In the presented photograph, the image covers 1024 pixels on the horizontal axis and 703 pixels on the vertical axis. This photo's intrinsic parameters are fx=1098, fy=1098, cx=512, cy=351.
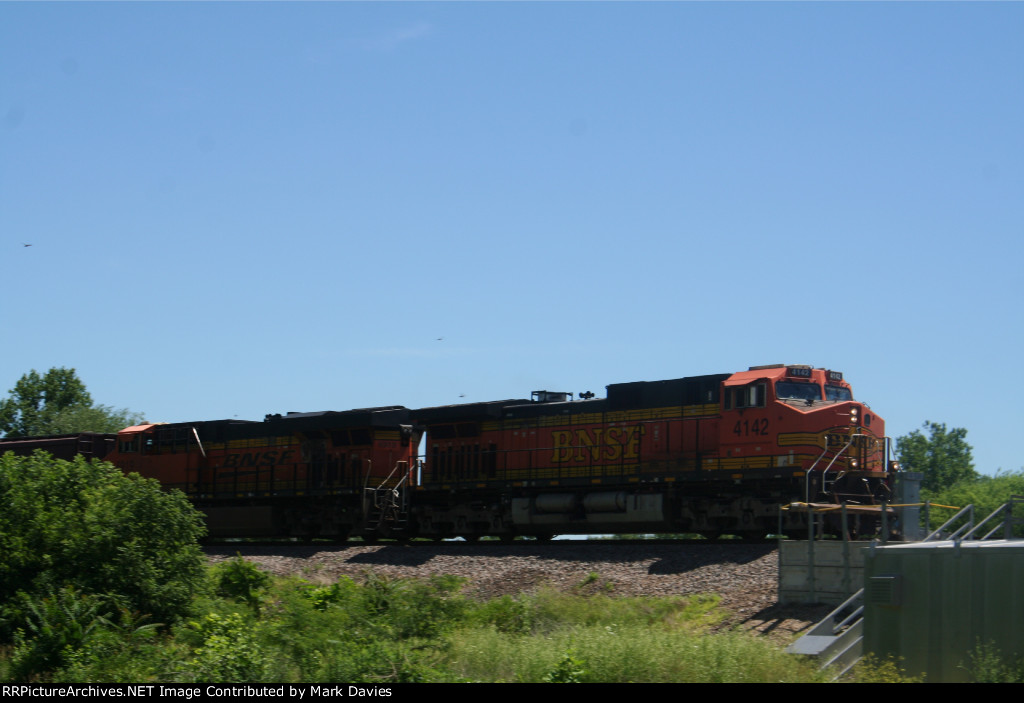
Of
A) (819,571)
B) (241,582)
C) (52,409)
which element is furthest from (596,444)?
(52,409)

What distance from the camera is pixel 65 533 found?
60.8ft

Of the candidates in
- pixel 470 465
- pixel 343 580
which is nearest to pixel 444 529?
pixel 470 465

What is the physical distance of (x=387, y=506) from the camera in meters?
27.4

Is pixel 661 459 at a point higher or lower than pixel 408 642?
higher

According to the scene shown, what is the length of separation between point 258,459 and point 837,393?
15.9m

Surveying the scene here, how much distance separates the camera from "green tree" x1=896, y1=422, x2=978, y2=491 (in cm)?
6644

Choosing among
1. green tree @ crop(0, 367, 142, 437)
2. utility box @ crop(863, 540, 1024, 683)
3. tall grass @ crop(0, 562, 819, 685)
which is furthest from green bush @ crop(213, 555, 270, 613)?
green tree @ crop(0, 367, 142, 437)

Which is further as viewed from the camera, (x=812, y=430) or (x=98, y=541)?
(x=812, y=430)

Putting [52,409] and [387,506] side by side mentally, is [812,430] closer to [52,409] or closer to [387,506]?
[387,506]

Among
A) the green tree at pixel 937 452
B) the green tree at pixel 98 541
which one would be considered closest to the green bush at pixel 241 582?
the green tree at pixel 98 541

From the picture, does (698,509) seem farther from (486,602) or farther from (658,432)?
(486,602)

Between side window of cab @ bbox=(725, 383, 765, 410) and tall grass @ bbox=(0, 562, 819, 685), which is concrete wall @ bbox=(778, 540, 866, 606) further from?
side window of cab @ bbox=(725, 383, 765, 410)

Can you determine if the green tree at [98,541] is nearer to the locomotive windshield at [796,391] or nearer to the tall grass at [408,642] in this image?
the tall grass at [408,642]

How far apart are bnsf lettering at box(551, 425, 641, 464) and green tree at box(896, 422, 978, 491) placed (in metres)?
46.1
